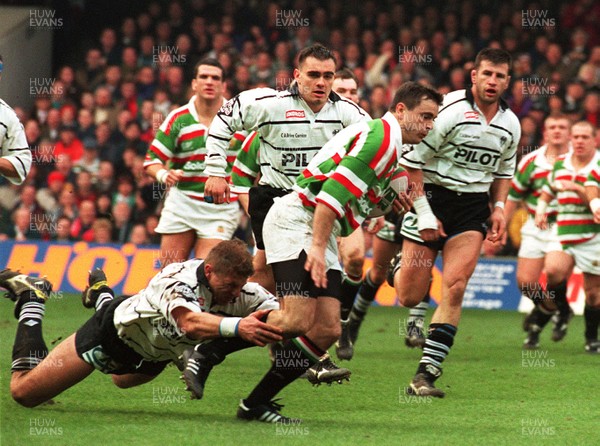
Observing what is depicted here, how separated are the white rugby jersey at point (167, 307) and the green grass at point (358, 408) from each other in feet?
1.33

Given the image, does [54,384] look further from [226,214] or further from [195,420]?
[226,214]

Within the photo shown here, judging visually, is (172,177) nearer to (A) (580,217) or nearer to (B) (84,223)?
(A) (580,217)

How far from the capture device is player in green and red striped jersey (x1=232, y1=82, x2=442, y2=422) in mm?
5859

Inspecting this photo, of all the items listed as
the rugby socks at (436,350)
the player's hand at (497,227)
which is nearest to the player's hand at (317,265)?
the rugby socks at (436,350)

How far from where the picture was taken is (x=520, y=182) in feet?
34.9

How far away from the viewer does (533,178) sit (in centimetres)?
1058

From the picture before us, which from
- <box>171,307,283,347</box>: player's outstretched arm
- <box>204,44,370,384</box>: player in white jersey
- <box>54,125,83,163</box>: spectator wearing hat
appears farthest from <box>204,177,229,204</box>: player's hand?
<box>54,125,83,163</box>: spectator wearing hat

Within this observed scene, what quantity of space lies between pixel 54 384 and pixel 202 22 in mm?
12168

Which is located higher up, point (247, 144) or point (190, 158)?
point (247, 144)

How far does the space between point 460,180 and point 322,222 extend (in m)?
1.99

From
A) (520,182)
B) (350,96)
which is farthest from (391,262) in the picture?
(520,182)

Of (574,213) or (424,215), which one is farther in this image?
(574,213)

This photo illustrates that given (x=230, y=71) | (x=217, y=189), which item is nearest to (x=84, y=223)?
(x=230, y=71)

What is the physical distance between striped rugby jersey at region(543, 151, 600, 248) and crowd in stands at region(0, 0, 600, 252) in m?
3.74
